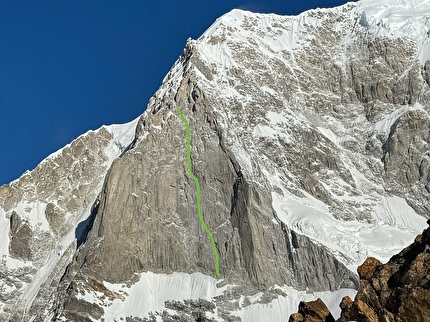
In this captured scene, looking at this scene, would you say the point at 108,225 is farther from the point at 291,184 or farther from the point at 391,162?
the point at 391,162

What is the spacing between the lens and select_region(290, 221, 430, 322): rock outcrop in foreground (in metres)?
39.9

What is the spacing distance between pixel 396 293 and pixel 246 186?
10031 cm

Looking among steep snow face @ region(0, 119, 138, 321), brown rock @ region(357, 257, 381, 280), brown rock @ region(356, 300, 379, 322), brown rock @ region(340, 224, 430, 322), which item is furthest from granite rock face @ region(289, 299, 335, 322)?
steep snow face @ region(0, 119, 138, 321)

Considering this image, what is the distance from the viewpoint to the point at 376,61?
179 m

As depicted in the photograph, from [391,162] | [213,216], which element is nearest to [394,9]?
[391,162]

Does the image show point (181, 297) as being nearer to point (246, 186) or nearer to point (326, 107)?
point (246, 186)

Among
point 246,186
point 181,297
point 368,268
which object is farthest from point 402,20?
point 368,268

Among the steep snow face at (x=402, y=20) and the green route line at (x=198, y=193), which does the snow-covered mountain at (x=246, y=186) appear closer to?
the steep snow face at (x=402, y=20)

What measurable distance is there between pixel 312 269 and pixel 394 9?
282ft

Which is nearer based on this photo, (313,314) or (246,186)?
(313,314)

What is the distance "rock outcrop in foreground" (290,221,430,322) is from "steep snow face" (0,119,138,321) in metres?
118

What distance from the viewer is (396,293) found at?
4166 centimetres

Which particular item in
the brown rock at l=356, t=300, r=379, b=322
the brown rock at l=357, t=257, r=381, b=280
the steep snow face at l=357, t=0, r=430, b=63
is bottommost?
the brown rock at l=356, t=300, r=379, b=322

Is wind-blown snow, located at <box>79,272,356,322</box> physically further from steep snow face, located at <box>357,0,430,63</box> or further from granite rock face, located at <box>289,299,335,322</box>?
granite rock face, located at <box>289,299,335,322</box>
